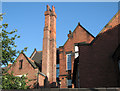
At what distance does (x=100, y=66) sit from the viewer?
13.2 m

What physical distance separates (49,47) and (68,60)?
10.1 meters

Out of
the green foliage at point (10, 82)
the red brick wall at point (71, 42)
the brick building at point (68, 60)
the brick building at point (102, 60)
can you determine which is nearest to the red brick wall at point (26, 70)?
the brick building at point (68, 60)

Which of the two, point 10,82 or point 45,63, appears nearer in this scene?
point 10,82

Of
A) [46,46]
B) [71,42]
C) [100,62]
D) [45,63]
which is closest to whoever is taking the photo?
[100,62]

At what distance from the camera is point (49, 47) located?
35594mm

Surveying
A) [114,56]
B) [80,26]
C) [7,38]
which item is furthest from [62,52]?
[114,56]

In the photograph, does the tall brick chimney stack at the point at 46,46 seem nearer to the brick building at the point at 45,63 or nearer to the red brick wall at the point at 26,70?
the brick building at the point at 45,63

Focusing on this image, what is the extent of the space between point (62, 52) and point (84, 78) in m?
Result: 14.4

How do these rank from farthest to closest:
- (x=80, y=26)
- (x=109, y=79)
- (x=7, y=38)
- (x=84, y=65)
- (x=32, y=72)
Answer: (x=32, y=72) < (x=80, y=26) < (x=7, y=38) < (x=84, y=65) < (x=109, y=79)

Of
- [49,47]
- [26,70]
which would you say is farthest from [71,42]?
[26,70]

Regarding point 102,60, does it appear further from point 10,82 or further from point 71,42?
point 71,42

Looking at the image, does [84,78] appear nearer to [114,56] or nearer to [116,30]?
[114,56]

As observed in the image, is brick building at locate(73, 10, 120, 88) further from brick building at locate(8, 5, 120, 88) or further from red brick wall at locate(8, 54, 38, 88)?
red brick wall at locate(8, 54, 38, 88)

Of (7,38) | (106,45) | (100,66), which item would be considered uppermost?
(7,38)
